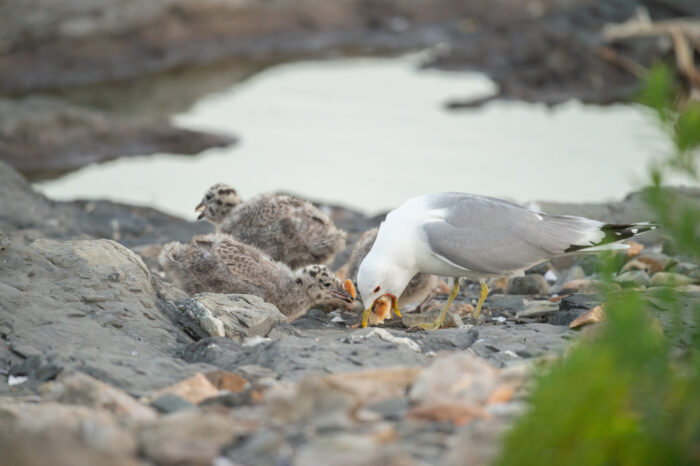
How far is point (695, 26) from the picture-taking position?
58.0 feet

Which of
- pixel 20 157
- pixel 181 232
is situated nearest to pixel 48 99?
pixel 20 157

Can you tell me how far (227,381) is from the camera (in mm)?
4609

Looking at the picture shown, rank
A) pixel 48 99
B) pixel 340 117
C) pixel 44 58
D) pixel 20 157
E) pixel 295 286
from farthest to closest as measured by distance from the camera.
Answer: pixel 44 58, pixel 340 117, pixel 48 99, pixel 20 157, pixel 295 286

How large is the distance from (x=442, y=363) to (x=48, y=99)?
13028 mm

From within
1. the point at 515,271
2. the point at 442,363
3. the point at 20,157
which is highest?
the point at 442,363

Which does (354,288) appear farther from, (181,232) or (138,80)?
(138,80)

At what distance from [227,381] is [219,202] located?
3.63m

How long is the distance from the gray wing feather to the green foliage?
8.06 feet

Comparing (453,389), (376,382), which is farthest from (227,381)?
(453,389)

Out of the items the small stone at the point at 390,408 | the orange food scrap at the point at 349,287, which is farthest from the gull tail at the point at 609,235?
the small stone at the point at 390,408

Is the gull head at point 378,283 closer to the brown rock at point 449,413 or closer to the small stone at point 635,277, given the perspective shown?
the small stone at point 635,277

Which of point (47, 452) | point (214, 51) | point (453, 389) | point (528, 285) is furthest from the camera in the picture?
point (214, 51)

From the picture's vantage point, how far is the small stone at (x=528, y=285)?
24.4 feet

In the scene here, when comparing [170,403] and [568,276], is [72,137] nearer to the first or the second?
[568,276]
